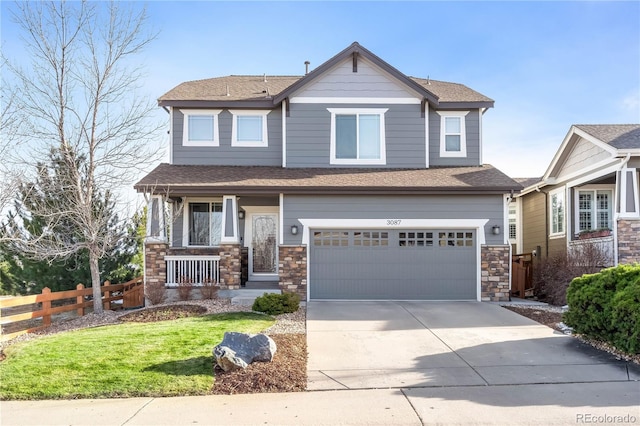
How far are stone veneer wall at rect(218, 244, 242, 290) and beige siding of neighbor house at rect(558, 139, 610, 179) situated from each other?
35.9 ft

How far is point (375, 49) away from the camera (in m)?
15.4

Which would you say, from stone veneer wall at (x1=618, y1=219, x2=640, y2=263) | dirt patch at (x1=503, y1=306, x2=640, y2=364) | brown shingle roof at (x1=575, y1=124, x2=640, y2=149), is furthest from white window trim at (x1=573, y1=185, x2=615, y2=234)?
dirt patch at (x1=503, y1=306, x2=640, y2=364)

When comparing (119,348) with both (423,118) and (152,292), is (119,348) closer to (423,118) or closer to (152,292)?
(152,292)

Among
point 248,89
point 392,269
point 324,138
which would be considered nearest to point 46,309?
point 392,269

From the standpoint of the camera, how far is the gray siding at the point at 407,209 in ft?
44.3

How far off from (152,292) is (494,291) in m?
9.37

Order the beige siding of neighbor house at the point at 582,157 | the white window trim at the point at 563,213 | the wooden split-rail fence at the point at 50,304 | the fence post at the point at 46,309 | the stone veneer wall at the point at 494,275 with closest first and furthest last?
the wooden split-rail fence at the point at 50,304 → the fence post at the point at 46,309 → the stone veneer wall at the point at 494,275 → the beige siding of neighbor house at the point at 582,157 → the white window trim at the point at 563,213

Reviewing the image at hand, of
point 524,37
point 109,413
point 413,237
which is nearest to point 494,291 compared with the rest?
point 413,237

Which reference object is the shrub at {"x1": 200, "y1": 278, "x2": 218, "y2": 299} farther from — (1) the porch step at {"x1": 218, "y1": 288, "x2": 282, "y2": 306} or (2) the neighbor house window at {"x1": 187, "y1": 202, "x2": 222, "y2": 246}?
(2) the neighbor house window at {"x1": 187, "y1": 202, "x2": 222, "y2": 246}

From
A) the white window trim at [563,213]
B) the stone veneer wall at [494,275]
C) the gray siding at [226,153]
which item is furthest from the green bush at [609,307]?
the gray siding at [226,153]

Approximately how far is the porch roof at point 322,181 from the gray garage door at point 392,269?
146cm

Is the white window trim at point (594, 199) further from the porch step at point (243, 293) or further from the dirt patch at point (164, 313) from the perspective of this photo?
the dirt patch at point (164, 313)

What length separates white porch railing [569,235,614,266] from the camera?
44.0ft

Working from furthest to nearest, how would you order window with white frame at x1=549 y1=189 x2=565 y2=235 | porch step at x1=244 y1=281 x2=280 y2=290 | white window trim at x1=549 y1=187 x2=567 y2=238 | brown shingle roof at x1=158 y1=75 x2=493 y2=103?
window with white frame at x1=549 y1=189 x2=565 y2=235
white window trim at x1=549 y1=187 x2=567 y2=238
brown shingle roof at x1=158 y1=75 x2=493 y2=103
porch step at x1=244 y1=281 x2=280 y2=290
